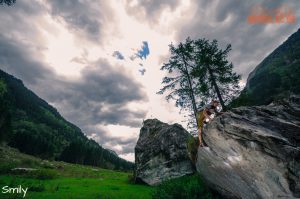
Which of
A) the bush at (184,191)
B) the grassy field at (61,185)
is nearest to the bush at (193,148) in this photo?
the bush at (184,191)

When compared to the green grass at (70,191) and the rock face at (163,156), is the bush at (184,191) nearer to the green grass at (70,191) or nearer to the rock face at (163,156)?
the green grass at (70,191)

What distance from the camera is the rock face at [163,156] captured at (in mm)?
25775

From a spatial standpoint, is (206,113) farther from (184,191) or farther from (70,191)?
(70,191)

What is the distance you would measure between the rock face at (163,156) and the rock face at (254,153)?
1229cm

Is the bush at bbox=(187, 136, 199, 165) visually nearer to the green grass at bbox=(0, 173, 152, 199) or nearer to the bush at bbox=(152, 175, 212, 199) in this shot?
the bush at bbox=(152, 175, 212, 199)

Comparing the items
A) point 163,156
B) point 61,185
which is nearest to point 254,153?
point 163,156

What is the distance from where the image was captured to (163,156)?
2766 centimetres

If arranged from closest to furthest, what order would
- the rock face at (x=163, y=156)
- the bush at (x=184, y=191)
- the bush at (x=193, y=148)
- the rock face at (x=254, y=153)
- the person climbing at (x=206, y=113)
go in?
the rock face at (x=254, y=153), the bush at (x=184, y=191), the person climbing at (x=206, y=113), the bush at (x=193, y=148), the rock face at (x=163, y=156)

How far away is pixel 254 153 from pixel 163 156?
1681cm

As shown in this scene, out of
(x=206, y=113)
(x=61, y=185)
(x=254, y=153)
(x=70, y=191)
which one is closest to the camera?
(x=254, y=153)

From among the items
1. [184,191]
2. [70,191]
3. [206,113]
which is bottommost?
[184,191]

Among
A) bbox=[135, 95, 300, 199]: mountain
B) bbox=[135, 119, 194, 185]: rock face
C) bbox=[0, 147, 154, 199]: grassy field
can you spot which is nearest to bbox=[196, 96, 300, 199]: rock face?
bbox=[135, 95, 300, 199]: mountain

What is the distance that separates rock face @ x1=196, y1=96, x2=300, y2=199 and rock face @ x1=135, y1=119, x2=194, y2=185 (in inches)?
484

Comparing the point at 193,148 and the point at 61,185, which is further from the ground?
the point at 193,148
